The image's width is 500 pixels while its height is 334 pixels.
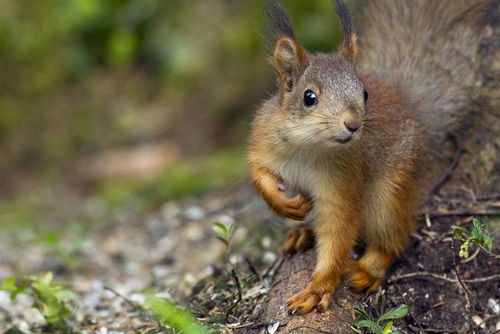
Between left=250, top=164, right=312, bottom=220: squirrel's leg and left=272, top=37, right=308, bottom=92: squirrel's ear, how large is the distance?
0.34 metres

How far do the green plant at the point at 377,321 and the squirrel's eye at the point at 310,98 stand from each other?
2.38ft

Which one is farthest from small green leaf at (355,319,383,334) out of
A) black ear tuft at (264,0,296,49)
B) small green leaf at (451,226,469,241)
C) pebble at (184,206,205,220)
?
pebble at (184,206,205,220)

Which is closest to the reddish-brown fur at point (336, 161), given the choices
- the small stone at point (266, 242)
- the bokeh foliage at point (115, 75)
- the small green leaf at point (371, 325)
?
the small green leaf at point (371, 325)

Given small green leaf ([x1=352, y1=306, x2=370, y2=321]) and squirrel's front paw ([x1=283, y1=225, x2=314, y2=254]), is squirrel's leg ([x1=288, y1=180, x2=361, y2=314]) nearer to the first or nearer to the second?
small green leaf ([x1=352, y1=306, x2=370, y2=321])

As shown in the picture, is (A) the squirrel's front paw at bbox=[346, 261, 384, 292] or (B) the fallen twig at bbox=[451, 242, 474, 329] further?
(A) the squirrel's front paw at bbox=[346, 261, 384, 292]

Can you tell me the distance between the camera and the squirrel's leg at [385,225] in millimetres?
3160

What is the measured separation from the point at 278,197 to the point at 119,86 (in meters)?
4.83

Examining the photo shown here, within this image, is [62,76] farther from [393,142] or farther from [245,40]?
[393,142]

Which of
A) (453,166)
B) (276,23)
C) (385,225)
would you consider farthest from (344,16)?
(453,166)

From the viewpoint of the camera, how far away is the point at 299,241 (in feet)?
10.9

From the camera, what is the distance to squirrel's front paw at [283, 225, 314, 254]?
10.9ft

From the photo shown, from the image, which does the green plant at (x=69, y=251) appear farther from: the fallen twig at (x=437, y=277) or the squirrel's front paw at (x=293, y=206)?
the fallen twig at (x=437, y=277)

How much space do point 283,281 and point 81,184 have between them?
3907 mm

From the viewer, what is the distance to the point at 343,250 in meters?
2.98
